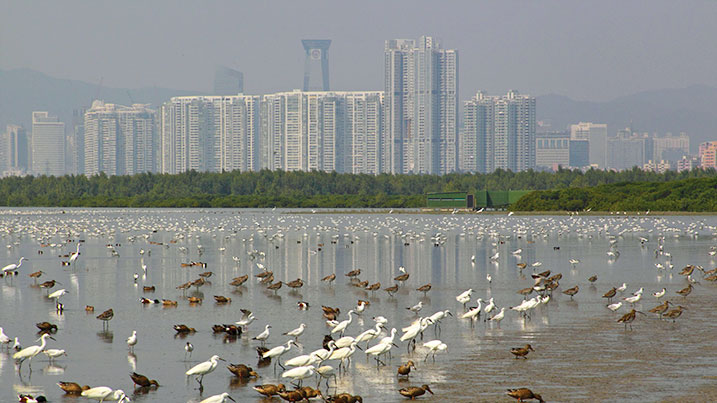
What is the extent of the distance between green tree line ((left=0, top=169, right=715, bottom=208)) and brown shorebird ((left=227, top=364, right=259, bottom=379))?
358 feet

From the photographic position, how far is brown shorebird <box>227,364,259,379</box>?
548 inches

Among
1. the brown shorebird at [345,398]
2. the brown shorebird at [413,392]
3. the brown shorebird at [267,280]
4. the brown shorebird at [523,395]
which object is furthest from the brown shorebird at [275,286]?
the brown shorebird at [523,395]

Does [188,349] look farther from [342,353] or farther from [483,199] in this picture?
[483,199]

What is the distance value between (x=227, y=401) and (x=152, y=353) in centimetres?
376

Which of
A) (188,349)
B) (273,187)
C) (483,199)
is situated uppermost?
(273,187)

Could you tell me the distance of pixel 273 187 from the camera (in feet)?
482

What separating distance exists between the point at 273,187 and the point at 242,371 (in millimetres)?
133540

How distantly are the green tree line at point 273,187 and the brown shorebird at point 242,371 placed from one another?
109097 millimetres

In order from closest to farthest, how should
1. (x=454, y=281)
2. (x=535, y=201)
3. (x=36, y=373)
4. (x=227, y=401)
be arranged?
1. (x=227, y=401)
2. (x=36, y=373)
3. (x=454, y=281)
4. (x=535, y=201)

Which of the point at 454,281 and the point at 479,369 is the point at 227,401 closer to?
the point at 479,369

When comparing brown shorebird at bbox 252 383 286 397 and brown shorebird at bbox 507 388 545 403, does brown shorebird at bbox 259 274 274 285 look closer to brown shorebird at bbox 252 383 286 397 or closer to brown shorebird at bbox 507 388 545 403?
brown shorebird at bbox 252 383 286 397

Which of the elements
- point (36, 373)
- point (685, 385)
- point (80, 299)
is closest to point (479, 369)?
point (685, 385)

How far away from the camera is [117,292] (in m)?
24.9

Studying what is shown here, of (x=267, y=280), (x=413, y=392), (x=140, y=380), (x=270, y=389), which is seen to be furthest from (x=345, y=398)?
(x=267, y=280)
